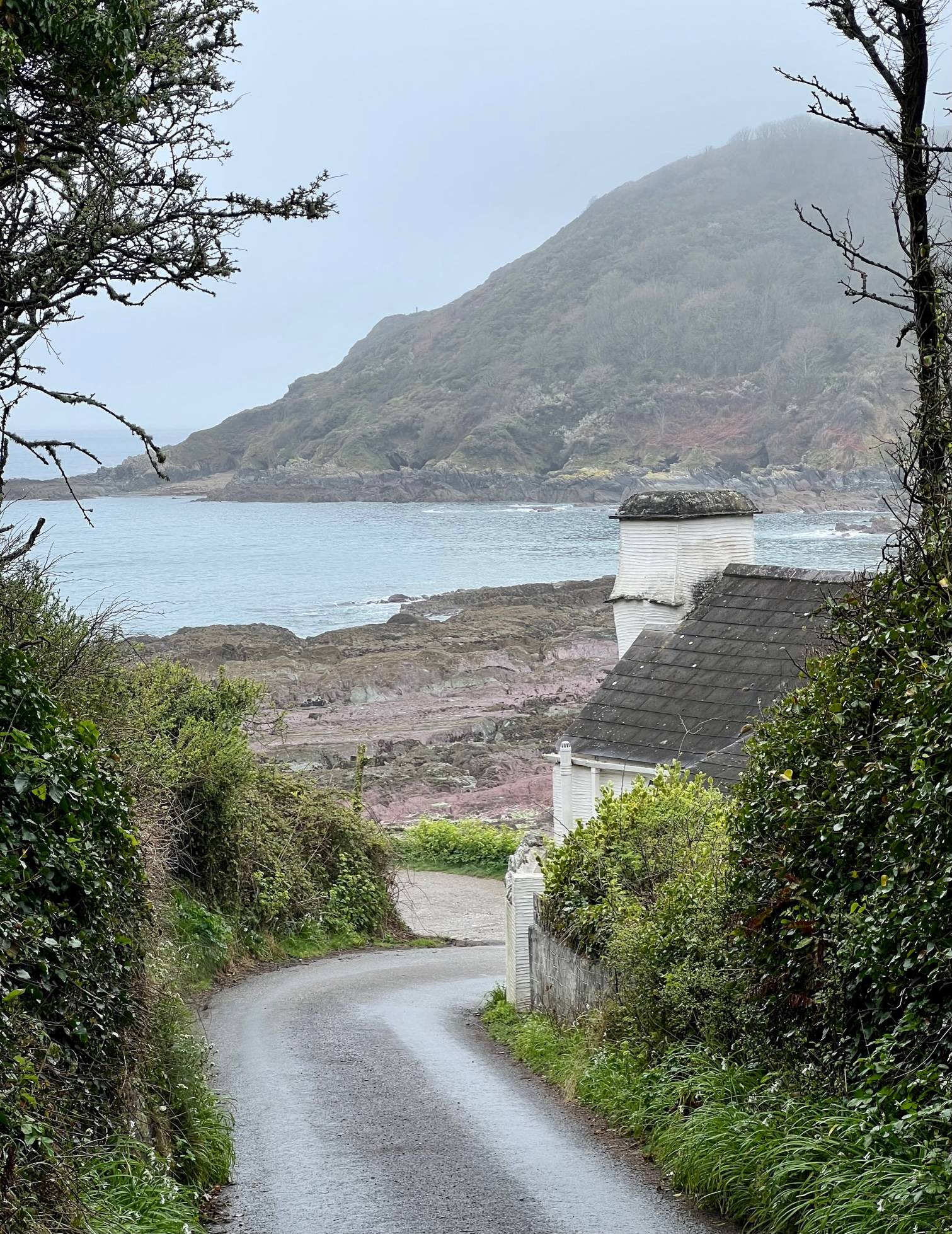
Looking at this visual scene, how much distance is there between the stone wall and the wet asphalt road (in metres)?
0.83

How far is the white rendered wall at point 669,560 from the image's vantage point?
22.4 meters

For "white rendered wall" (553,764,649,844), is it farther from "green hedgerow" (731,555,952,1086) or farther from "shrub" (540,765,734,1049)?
"green hedgerow" (731,555,952,1086)

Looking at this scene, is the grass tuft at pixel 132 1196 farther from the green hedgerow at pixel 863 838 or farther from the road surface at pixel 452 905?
the road surface at pixel 452 905

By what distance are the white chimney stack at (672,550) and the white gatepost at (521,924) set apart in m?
6.33

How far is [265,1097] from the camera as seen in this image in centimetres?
1228

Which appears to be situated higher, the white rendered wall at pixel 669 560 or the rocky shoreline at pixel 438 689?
the white rendered wall at pixel 669 560

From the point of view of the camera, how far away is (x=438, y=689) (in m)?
62.2

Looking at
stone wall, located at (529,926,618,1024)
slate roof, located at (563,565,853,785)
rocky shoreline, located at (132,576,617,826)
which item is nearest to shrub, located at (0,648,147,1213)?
stone wall, located at (529,926,618,1024)

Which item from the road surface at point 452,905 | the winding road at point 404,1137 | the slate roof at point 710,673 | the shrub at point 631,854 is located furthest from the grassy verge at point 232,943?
the slate roof at point 710,673

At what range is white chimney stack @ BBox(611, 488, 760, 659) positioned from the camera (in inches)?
883

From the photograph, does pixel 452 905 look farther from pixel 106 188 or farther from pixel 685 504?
pixel 106 188

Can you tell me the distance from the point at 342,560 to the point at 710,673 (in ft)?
461

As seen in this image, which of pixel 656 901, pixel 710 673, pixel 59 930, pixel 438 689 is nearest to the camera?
pixel 59 930

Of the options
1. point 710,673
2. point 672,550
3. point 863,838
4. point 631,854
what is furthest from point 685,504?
point 863,838
